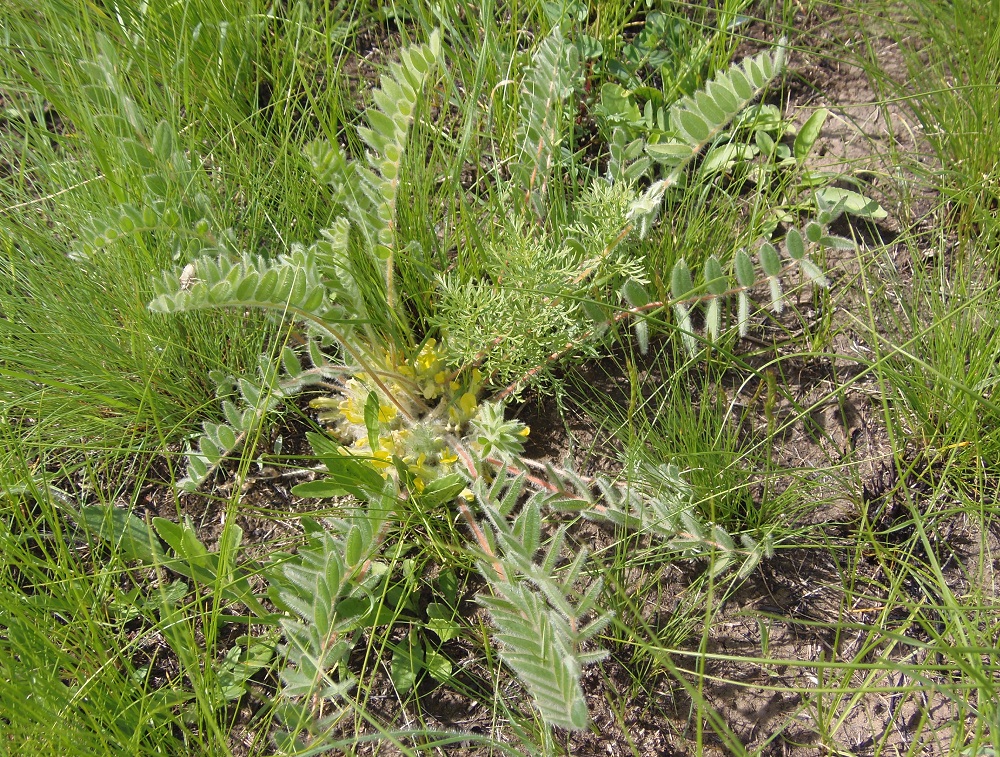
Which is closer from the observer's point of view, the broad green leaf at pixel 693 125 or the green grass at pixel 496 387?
the green grass at pixel 496 387

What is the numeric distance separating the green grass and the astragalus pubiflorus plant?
0.12 feet

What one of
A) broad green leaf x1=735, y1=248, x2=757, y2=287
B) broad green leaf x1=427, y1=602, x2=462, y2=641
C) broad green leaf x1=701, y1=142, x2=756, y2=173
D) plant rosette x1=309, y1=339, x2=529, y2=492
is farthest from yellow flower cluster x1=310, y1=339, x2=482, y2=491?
broad green leaf x1=701, y1=142, x2=756, y2=173

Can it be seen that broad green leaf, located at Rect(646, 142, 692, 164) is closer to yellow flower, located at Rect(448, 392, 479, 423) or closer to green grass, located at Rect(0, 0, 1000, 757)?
green grass, located at Rect(0, 0, 1000, 757)

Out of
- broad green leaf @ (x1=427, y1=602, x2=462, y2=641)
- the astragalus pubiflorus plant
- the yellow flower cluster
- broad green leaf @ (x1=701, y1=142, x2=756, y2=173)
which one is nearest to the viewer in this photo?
the astragalus pubiflorus plant

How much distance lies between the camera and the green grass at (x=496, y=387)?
1.34 m

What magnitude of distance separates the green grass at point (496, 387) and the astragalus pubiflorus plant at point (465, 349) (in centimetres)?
4

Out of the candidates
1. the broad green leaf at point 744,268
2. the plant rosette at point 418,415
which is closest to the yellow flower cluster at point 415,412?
the plant rosette at point 418,415

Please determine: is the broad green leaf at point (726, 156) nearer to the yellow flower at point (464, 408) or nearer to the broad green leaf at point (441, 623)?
the yellow flower at point (464, 408)

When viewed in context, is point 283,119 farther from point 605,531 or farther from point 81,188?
point 605,531

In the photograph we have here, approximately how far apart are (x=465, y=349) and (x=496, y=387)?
0.57 ft

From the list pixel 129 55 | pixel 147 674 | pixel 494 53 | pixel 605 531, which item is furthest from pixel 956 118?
pixel 147 674

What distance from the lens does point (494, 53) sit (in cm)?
170

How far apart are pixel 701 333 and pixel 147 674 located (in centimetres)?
121

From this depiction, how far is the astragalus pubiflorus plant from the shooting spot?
50.3 inches
